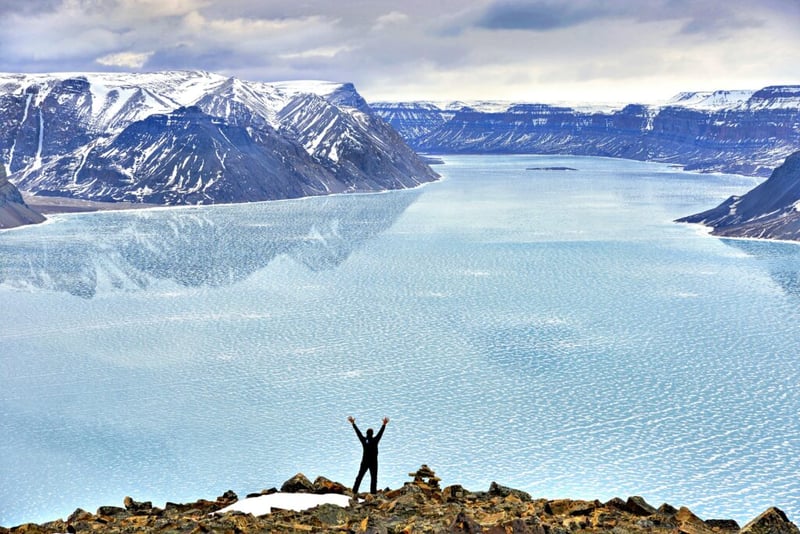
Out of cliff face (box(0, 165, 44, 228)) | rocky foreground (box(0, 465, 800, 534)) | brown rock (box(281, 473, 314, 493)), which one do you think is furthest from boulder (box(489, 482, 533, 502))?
cliff face (box(0, 165, 44, 228))

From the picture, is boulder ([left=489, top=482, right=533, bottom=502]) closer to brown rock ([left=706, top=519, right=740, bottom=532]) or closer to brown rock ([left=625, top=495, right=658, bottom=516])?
brown rock ([left=625, top=495, right=658, bottom=516])

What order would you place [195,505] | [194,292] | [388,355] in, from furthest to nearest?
[194,292] → [388,355] → [195,505]

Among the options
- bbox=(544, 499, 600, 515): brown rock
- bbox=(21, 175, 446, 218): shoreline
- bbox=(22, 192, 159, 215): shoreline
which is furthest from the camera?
bbox=(21, 175, 446, 218): shoreline

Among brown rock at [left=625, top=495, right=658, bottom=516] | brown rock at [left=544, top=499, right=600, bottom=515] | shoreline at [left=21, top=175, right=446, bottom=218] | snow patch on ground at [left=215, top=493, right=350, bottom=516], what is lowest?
brown rock at [left=625, top=495, right=658, bottom=516]

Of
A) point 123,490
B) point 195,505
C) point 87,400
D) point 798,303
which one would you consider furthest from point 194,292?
point 195,505

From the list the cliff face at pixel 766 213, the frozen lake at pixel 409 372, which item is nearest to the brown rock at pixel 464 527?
the frozen lake at pixel 409 372

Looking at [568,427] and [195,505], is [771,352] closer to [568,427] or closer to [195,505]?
[568,427]
